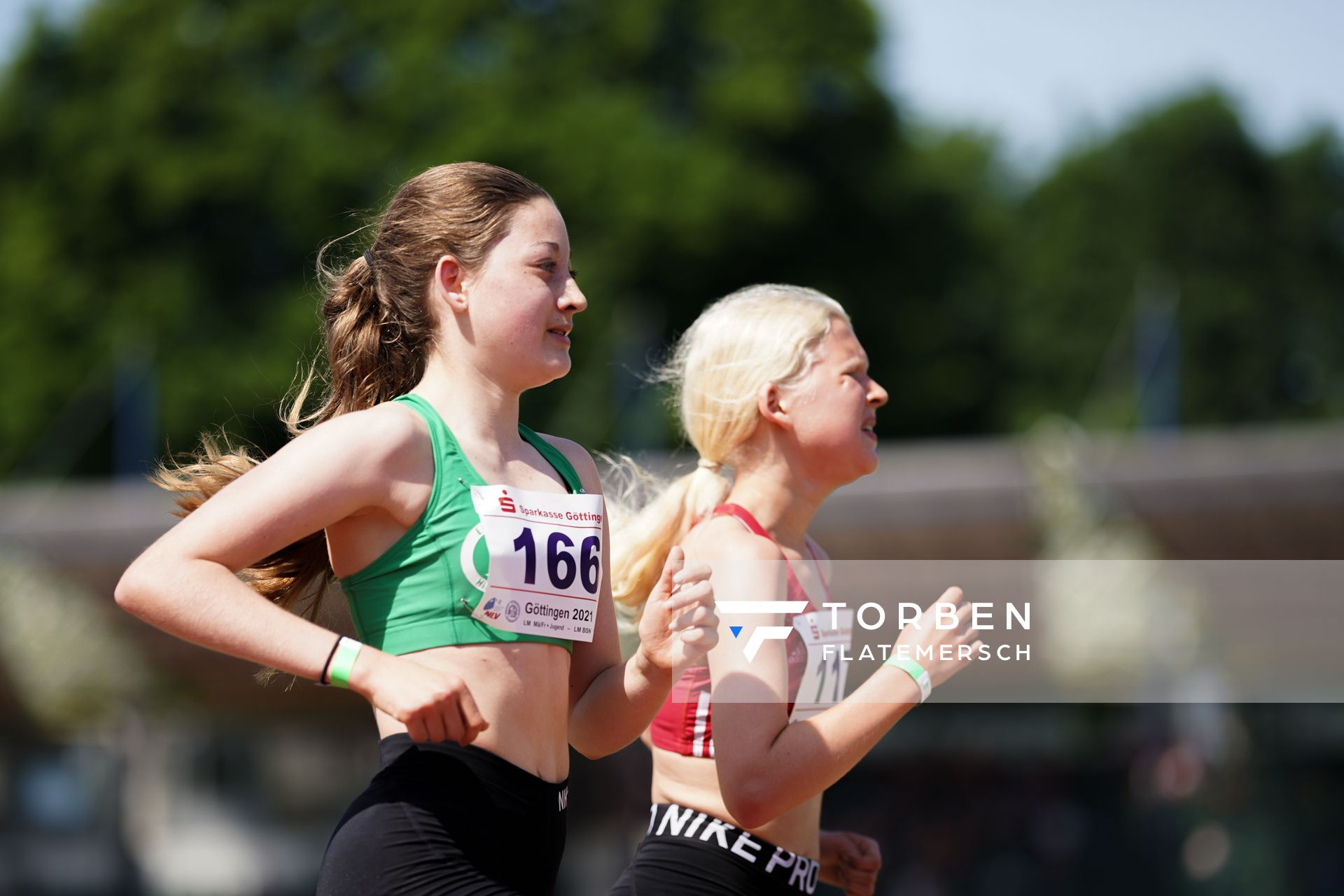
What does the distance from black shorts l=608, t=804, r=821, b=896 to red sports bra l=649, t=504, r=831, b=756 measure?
139 millimetres

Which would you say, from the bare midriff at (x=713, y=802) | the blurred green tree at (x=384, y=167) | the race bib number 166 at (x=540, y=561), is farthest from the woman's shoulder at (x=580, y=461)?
the blurred green tree at (x=384, y=167)

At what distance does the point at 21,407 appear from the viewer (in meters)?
30.3

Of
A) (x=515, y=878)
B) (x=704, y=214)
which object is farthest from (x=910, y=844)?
(x=704, y=214)

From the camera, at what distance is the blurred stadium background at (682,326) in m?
13.4

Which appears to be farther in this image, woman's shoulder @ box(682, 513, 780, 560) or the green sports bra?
woman's shoulder @ box(682, 513, 780, 560)

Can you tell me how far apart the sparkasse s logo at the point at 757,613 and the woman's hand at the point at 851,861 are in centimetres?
69

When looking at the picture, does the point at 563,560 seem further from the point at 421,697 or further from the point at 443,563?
the point at 421,697

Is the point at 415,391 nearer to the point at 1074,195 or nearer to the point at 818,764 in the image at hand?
the point at 818,764

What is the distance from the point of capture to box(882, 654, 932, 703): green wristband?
300 cm

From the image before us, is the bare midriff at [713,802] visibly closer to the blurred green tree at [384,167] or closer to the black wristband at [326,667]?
the black wristband at [326,667]

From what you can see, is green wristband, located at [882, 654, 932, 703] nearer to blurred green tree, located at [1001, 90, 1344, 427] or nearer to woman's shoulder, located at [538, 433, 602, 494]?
woman's shoulder, located at [538, 433, 602, 494]


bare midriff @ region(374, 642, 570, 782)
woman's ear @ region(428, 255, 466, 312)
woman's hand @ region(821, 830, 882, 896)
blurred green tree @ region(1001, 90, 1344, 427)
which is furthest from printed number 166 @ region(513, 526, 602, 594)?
blurred green tree @ region(1001, 90, 1344, 427)

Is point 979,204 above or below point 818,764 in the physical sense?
above

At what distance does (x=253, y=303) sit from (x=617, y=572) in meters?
29.4
